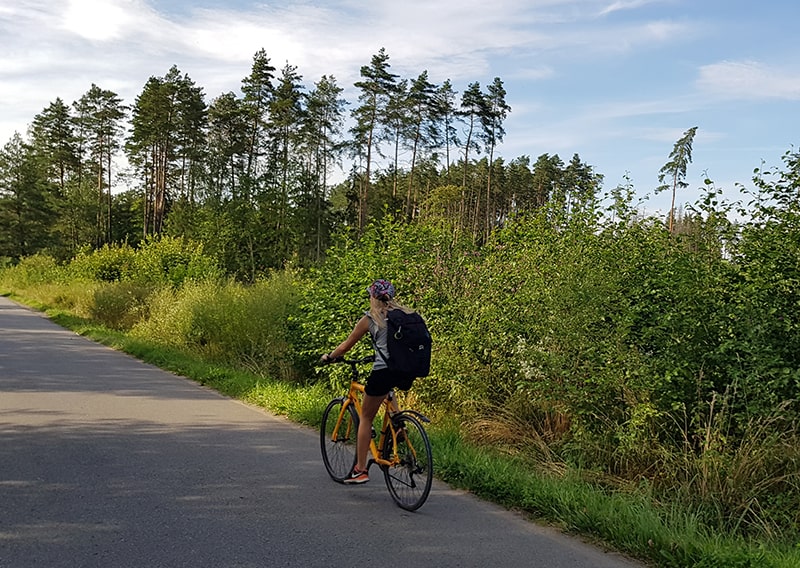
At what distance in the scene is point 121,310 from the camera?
24.9 meters

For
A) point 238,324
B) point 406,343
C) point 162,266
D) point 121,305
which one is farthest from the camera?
point 162,266

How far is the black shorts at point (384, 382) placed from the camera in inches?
Result: 227

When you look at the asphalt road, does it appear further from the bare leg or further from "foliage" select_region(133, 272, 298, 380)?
"foliage" select_region(133, 272, 298, 380)

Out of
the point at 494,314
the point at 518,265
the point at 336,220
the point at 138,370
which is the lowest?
the point at 138,370

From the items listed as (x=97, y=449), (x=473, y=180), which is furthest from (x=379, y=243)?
(x=473, y=180)

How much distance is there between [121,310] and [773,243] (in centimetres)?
2278

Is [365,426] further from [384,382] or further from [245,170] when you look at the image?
[245,170]

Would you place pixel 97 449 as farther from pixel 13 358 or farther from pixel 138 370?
pixel 13 358

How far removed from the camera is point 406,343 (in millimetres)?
5625

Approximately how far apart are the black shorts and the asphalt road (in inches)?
37.8

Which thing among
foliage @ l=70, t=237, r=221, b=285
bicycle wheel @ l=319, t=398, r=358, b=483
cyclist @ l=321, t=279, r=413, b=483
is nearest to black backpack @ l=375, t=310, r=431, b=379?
cyclist @ l=321, t=279, r=413, b=483

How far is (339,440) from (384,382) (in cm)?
117

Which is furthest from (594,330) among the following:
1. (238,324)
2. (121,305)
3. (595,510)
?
(121,305)

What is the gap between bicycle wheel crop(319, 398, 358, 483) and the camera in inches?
255
